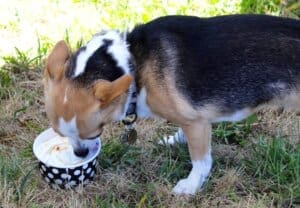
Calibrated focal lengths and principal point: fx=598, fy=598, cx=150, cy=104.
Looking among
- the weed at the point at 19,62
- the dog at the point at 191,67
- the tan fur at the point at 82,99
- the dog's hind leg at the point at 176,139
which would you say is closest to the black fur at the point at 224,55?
the dog at the point at 191,67

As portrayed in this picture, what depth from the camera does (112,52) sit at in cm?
340

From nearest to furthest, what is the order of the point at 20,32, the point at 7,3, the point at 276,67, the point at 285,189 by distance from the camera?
the point at 276,67 → the point at 285,189 → the point at 20,32 → the point at 7,3

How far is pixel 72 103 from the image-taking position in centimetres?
321

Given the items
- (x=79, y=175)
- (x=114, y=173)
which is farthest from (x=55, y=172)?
(x=114, y=173)

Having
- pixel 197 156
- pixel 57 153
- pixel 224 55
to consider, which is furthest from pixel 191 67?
pixel 57 153

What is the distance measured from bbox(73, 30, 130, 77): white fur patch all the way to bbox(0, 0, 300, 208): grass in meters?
0.85

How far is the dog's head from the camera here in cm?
321

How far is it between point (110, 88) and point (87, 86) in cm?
18

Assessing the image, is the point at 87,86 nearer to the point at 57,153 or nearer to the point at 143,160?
the point at 57,153

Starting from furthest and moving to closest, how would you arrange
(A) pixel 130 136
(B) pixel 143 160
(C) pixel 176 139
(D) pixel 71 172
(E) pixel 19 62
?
(E) pixel 19 62 → (C) pixel 176 139 → (B) pixel 143 160 → (A) pixel 130 136 → (D) pixel 71 172

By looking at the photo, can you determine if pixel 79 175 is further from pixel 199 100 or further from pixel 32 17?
pixel 32 17

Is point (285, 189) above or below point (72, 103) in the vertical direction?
below

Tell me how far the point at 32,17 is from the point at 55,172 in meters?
2.39

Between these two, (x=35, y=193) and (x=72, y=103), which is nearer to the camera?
(x=72, y=103)
